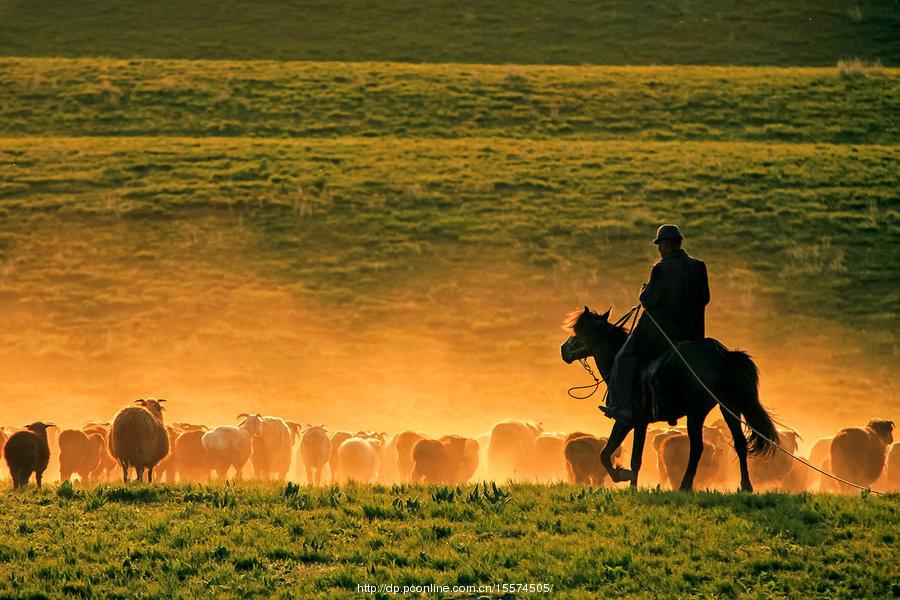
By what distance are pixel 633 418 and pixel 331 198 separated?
3016 cm

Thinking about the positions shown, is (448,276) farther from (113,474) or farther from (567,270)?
(113,474)

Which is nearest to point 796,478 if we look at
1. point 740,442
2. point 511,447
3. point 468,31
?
point 740,442

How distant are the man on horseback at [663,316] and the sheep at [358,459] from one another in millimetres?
6040

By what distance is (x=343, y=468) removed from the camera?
60.0ft

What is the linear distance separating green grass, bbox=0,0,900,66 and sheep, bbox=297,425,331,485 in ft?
138

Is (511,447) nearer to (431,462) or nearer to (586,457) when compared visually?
(431,462)

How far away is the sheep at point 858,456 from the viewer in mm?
16594

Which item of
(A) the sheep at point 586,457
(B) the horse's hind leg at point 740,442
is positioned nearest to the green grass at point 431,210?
(A) the sheep at point 586,457

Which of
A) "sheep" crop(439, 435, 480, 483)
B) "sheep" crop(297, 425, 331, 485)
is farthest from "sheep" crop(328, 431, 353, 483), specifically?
"sheep" crop(439, 435, 480, 483)

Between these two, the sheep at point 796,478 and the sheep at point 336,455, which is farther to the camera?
the sheep at point 336,455

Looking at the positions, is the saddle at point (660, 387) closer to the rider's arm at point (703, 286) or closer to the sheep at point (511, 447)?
the rider's arm at point (703, 286)

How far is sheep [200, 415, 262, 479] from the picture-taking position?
17391 mm

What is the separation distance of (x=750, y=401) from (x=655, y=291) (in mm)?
1615

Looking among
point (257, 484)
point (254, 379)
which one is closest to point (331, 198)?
point (254, 379)
